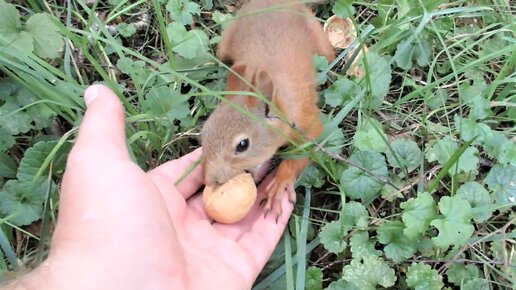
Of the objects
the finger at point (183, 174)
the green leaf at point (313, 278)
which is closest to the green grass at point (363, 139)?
the green leaf at point (313, 278)

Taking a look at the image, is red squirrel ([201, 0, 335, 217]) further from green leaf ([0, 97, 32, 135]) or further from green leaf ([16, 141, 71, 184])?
green leaf ([0, 97, 32, 135])

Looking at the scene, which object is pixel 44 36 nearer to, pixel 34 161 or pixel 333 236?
pixel 34 161

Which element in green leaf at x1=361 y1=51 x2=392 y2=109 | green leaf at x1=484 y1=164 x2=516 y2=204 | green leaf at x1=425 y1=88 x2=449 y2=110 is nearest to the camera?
green leaf at x1=484 y1=164 x2=516 y2=204

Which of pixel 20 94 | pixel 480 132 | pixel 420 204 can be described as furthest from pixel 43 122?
pixel 480 132

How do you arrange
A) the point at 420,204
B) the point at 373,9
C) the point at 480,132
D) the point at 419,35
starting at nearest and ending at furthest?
the point at 420,204 < the point at 480,132 < the point at 419,35 < the point at 373,9

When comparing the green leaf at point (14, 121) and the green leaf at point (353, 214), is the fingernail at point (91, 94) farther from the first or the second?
the green leaf at point (353, 214)

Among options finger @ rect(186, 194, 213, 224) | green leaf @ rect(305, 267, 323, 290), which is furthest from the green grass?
finger @ rect(186, 194, 213, 224)

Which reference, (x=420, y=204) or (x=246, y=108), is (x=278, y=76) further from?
(x=420, y=204)
